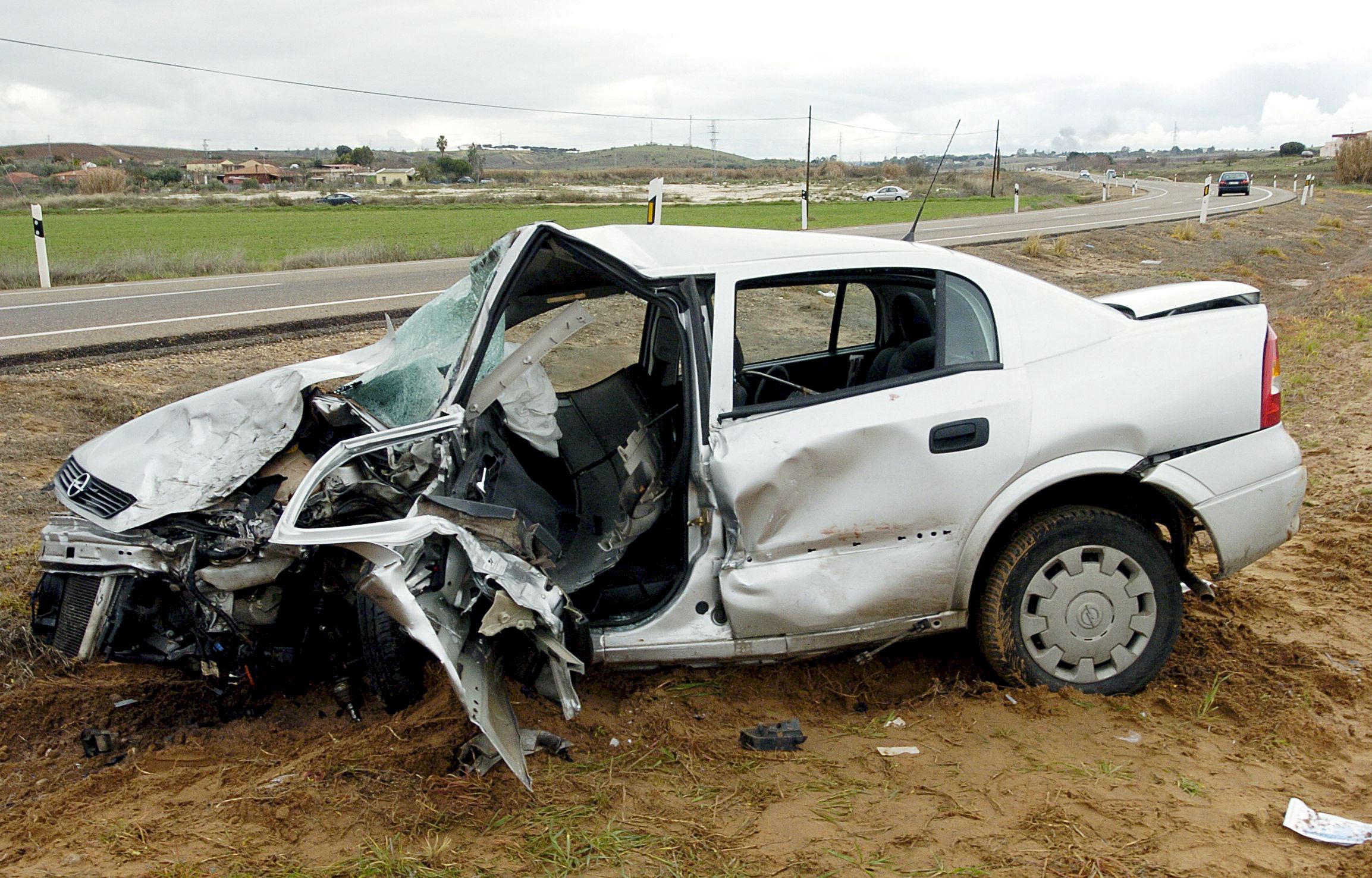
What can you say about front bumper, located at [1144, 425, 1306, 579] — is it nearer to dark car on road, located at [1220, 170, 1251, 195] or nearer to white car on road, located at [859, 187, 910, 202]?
dark car on road, located at [1220, 170, 1251, 195]

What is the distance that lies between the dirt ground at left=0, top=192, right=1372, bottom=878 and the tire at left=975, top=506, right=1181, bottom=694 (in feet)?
0.41

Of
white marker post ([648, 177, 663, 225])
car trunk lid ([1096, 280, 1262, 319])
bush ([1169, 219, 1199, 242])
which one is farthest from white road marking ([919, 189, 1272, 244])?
car trunk lid ([1096, 280, 1262, 319])

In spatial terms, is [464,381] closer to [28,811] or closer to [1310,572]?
[28,811]

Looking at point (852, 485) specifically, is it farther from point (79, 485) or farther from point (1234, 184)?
point (1234, 184)

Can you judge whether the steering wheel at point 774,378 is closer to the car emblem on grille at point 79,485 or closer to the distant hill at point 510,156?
the car emblem on grille at point 79,485

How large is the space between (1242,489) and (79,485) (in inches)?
168

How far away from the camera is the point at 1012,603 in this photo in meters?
3.61

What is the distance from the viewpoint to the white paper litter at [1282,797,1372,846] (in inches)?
114

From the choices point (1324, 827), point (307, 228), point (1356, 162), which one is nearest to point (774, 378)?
point (1324, 827)

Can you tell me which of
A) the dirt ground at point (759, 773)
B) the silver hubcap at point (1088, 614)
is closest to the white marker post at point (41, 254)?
the dirt ground at point (759, 773)

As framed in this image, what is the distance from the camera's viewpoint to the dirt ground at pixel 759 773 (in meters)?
2.85

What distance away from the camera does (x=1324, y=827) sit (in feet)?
9.70

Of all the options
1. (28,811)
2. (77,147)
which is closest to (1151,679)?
(28,811)

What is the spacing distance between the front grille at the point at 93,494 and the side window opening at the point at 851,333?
2158mm
